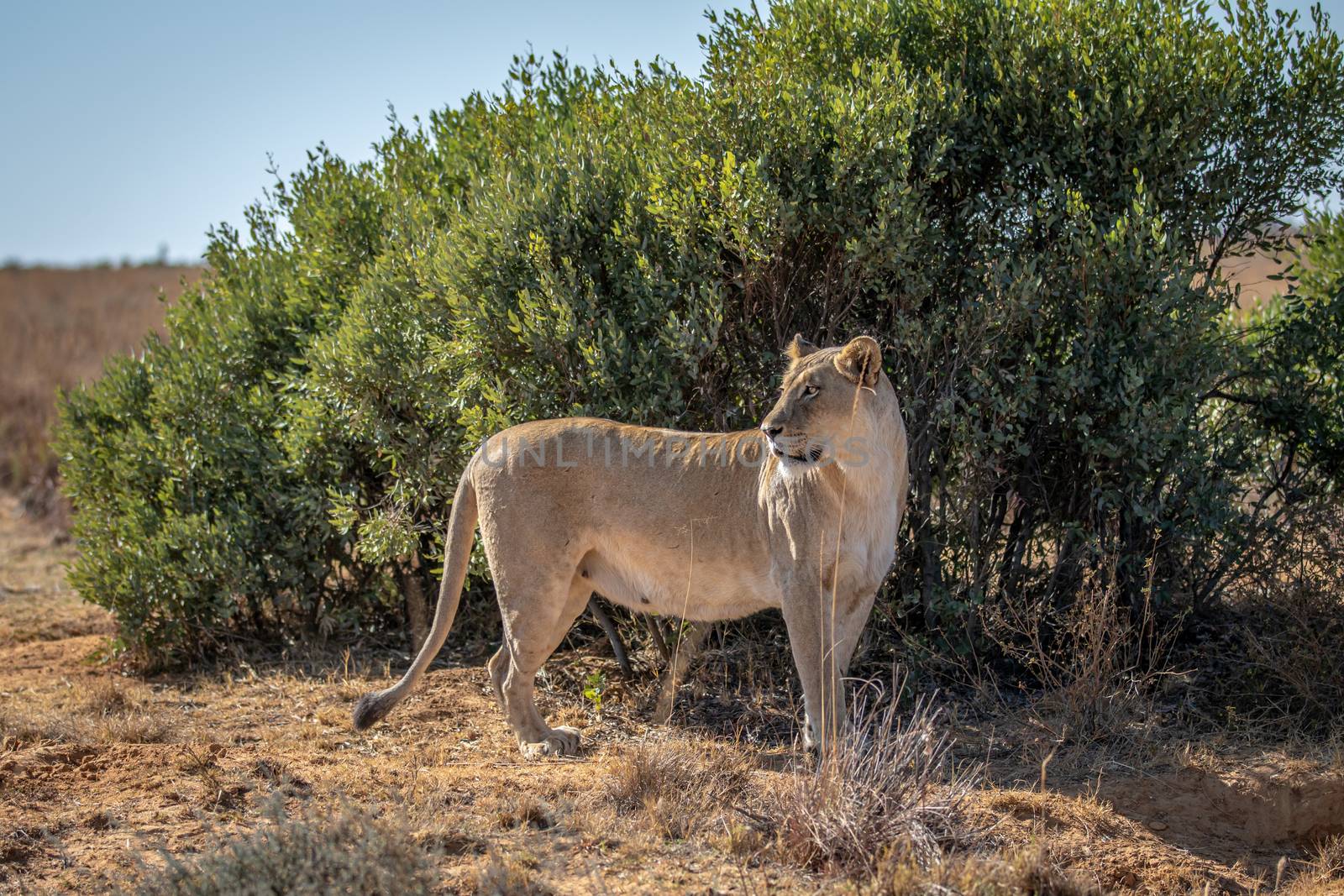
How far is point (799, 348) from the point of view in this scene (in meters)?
5.89

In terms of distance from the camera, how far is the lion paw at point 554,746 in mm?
6312

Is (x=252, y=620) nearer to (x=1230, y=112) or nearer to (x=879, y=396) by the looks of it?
(x=879, y=396)

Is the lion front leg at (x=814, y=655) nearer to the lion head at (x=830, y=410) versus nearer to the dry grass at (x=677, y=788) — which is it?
the dry grass at (x=677, y=788)

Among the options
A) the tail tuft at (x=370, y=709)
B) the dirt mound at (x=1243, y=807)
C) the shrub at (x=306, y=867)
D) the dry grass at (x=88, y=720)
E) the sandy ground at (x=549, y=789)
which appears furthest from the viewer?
the dry grass at (x=88, y=720)

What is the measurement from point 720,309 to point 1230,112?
331 cm

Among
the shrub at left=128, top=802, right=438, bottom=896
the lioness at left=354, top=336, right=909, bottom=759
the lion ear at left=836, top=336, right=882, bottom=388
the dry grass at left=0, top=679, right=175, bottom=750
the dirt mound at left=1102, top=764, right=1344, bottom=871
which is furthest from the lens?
the dry grass at left=0, top=679, right=175, bottom=750

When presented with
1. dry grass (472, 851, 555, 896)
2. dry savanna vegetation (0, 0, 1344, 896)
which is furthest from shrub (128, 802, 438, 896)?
dry savanna vegetation (0, 0, 1344, 896)

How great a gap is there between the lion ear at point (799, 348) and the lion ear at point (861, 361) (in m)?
0.39

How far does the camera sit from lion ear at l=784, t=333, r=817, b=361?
5848 mm

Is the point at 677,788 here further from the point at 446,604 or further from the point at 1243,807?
the point at 1243,807

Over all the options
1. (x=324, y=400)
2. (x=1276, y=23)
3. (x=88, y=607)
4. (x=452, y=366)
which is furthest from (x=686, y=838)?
(x=88, y=607)

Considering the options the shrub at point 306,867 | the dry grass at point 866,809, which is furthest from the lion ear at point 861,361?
the shrub at point 306,867

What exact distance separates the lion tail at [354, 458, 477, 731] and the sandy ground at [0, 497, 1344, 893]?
0.32 metres

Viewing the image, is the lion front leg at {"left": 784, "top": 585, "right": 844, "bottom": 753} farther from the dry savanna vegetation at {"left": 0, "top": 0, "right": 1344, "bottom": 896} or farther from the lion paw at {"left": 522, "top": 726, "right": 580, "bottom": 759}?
the lion paw at {"left": 522, "top": 726, "right": 580, "bottom": 759}
